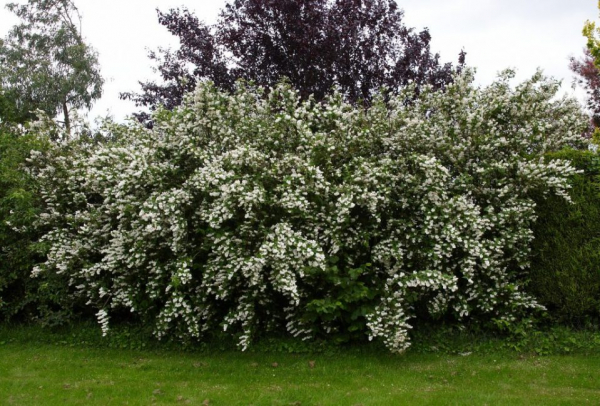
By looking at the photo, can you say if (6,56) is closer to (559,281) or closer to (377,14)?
(377,14)

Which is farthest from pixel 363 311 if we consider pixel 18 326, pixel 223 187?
pixel 18 326

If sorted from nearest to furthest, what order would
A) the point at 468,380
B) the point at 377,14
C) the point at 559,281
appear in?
the point at 468,380
the point at 559,281
the point at 377,14

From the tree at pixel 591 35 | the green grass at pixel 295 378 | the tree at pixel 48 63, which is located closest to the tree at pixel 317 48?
the tree at pixel 591 35

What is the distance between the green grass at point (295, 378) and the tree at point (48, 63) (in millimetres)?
16847


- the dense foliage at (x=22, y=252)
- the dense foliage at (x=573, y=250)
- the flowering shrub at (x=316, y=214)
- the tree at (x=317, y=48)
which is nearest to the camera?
the flowering shrub at (x=316, y=214)

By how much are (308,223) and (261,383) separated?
1955 mm

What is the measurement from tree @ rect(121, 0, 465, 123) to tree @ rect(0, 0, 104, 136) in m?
10.5

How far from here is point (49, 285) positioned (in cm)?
812

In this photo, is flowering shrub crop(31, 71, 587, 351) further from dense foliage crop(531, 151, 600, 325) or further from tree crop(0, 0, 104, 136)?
tree crop(0, 0, 104, 136)

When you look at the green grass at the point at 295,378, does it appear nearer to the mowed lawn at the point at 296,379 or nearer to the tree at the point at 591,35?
the mowed lawn at the point at 296,379

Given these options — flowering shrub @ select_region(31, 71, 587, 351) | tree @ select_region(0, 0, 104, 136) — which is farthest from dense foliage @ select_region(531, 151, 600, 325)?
tree @ select_region(0, 0, 104, 136)

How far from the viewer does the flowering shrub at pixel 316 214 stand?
651cm

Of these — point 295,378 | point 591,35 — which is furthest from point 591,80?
point 295,378

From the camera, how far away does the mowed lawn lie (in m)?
5.58
